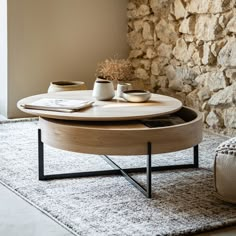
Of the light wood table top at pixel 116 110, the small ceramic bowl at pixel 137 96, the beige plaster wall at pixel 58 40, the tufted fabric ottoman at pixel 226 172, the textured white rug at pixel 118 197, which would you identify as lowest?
the textured white rug at pixel 118 197

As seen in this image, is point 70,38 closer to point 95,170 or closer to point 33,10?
point 33,10

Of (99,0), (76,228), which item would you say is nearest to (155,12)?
(99,0)

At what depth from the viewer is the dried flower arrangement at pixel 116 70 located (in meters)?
5.37

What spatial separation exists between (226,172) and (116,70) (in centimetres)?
266

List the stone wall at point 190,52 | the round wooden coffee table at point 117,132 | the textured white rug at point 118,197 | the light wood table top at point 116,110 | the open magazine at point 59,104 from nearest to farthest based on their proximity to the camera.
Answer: the textured white rug at point 118,197 → the round wooden coffee table at point 117,132 → the light wood table top at point 116,110 → the open magazine at point 59,104 → the stone wall at point 190,52

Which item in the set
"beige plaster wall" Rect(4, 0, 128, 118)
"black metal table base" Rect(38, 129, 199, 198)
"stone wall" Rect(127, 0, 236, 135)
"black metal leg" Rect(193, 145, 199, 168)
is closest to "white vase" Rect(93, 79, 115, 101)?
"black metal table base" Rect(38, 129, 199, 198)

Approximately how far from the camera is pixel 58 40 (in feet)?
18.1

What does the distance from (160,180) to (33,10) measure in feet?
8.69

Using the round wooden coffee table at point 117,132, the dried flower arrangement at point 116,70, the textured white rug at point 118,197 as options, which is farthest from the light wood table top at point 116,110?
the dried flower arrangement at point 116,70

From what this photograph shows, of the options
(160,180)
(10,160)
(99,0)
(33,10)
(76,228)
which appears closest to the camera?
(76,228)

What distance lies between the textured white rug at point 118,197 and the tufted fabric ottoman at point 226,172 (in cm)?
7

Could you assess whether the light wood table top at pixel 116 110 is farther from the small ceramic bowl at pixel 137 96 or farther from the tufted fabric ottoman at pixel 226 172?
the tufted fabric ottoman at pixel 226 172

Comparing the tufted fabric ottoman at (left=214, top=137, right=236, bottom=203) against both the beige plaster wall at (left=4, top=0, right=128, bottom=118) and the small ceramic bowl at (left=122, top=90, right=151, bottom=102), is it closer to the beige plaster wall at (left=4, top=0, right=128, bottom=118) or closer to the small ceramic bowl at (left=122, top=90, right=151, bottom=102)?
the small ceramic bowl at (left=122, top=90, right=151, bottom=102)

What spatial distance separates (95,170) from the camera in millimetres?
3639
